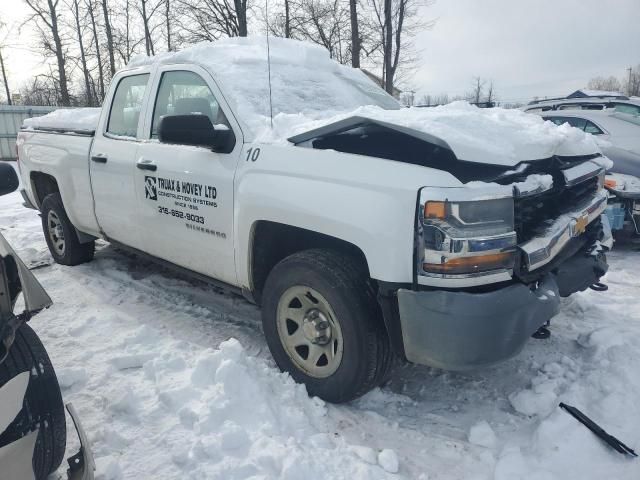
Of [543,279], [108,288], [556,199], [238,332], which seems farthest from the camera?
[108,288]

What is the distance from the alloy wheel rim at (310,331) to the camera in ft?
8.42

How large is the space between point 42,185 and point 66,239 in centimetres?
79

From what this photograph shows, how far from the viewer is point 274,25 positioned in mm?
17281

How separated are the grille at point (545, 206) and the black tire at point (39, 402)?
6.90ft

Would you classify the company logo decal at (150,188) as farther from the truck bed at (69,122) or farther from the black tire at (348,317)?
the black tire at (348,317)

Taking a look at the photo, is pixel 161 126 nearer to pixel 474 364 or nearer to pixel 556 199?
pixel 474 364

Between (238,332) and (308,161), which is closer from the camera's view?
(308,161)

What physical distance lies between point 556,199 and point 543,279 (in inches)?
22.5

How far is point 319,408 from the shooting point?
2.59 meters

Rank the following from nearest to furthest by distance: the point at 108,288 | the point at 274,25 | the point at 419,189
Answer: the point at 419,189, the point at 108,288, the point at 274,25

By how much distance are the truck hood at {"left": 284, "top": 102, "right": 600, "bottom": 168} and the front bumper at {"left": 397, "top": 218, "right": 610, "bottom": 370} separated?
62 cm

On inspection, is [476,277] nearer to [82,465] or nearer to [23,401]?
[82,465]

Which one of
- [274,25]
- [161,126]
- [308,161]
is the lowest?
[308,161]

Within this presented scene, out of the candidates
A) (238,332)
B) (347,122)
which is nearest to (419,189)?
(347,122)
